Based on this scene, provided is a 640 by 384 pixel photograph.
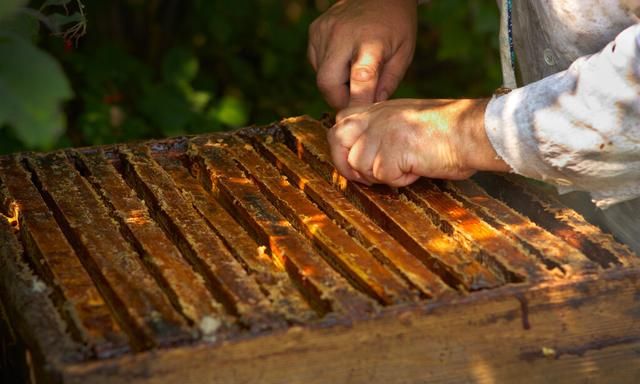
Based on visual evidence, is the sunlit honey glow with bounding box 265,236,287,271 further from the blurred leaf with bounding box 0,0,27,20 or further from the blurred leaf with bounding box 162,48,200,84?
the blurred leaf with bounding box 162,48,200,84

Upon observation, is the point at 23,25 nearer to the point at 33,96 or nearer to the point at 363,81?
the point at 33,96

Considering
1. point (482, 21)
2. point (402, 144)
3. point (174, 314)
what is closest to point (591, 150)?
point (402, 144)

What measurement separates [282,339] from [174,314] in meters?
0.16

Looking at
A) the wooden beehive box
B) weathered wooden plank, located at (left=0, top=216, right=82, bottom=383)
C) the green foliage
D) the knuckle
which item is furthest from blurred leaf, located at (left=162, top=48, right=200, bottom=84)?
the green foliage

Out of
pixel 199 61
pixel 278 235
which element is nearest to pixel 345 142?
pixel 278 235

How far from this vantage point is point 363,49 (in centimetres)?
215

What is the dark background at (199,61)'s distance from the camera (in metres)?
3.46

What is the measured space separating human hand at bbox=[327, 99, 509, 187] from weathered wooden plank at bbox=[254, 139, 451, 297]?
0.26 feet

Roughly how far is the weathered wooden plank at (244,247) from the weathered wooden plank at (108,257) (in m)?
0.16

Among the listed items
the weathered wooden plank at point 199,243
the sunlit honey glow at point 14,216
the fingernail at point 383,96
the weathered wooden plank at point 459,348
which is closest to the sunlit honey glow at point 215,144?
the weathered wooden plank at point 199,243

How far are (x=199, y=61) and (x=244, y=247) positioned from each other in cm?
260

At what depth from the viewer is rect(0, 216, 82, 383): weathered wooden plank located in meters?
1.33

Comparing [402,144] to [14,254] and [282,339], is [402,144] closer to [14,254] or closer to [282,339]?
[282,339]

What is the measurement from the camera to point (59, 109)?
1091 mm
